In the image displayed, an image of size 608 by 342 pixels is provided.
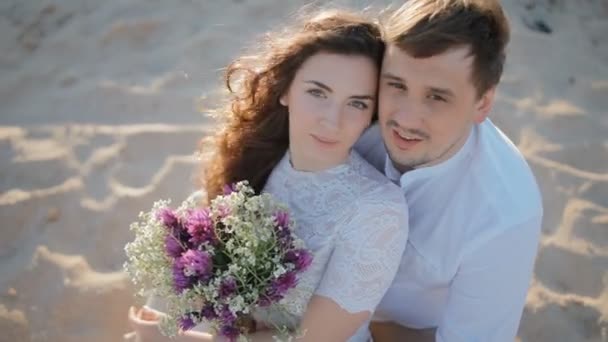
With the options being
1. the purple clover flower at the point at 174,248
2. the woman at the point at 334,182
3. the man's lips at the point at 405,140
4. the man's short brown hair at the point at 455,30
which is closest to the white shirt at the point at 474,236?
the man's lips at the point at 405,140

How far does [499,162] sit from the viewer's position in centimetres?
263

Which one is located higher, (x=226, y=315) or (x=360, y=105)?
(x=360, y=105)

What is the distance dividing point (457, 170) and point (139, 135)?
2.08 metres

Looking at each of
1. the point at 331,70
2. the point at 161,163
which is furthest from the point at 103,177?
the point at 331,70

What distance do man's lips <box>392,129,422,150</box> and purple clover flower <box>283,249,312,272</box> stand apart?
1.83 ft

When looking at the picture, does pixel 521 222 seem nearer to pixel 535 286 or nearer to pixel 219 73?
pixel 535 286

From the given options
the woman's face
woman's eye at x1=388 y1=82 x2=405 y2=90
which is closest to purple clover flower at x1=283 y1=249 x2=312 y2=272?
the woman's face

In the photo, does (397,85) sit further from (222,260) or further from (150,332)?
(150,332)

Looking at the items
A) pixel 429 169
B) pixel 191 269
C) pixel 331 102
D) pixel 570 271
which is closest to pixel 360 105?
pixel 331 102

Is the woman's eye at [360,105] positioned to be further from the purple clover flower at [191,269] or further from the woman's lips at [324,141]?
the purple clover flower at [191,269]

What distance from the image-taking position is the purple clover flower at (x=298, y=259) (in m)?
2.17

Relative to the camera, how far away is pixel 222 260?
221cm

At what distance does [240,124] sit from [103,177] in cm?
127

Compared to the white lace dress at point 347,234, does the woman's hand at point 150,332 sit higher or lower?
lower
